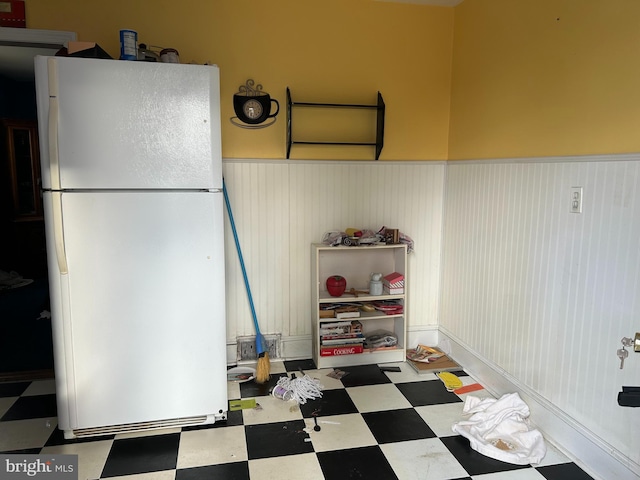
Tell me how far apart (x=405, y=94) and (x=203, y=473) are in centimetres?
249

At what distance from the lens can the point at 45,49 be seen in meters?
2.62

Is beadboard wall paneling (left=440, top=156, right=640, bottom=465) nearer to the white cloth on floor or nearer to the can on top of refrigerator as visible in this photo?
the white cloth on floor

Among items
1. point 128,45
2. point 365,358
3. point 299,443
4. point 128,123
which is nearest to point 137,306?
point 128,123

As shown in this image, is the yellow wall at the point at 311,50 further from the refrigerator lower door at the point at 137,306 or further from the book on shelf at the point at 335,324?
the book on shelf at the point at 335,324

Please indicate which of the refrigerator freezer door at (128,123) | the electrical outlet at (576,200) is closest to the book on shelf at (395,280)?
the electrical outlet at (576,200)

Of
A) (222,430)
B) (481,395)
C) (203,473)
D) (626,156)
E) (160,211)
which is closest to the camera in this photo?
(626,156)

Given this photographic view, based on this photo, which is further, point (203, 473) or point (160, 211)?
point (160, 211)

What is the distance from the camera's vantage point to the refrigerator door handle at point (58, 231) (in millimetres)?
1930

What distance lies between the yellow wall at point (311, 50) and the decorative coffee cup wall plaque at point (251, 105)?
36 mm

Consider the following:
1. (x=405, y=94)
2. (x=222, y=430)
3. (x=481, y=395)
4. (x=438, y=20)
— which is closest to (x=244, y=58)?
(x=405, y=94)

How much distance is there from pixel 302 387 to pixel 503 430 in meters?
1.07

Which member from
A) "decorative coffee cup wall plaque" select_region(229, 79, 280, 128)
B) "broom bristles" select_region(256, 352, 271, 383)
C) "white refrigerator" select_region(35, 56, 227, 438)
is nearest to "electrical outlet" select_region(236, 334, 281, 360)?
"broom bristles" select_region(256, 352, 271, 383)

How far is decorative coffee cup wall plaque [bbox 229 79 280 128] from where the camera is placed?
273 centimetres

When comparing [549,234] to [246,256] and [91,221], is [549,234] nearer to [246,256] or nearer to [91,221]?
[246,256]
